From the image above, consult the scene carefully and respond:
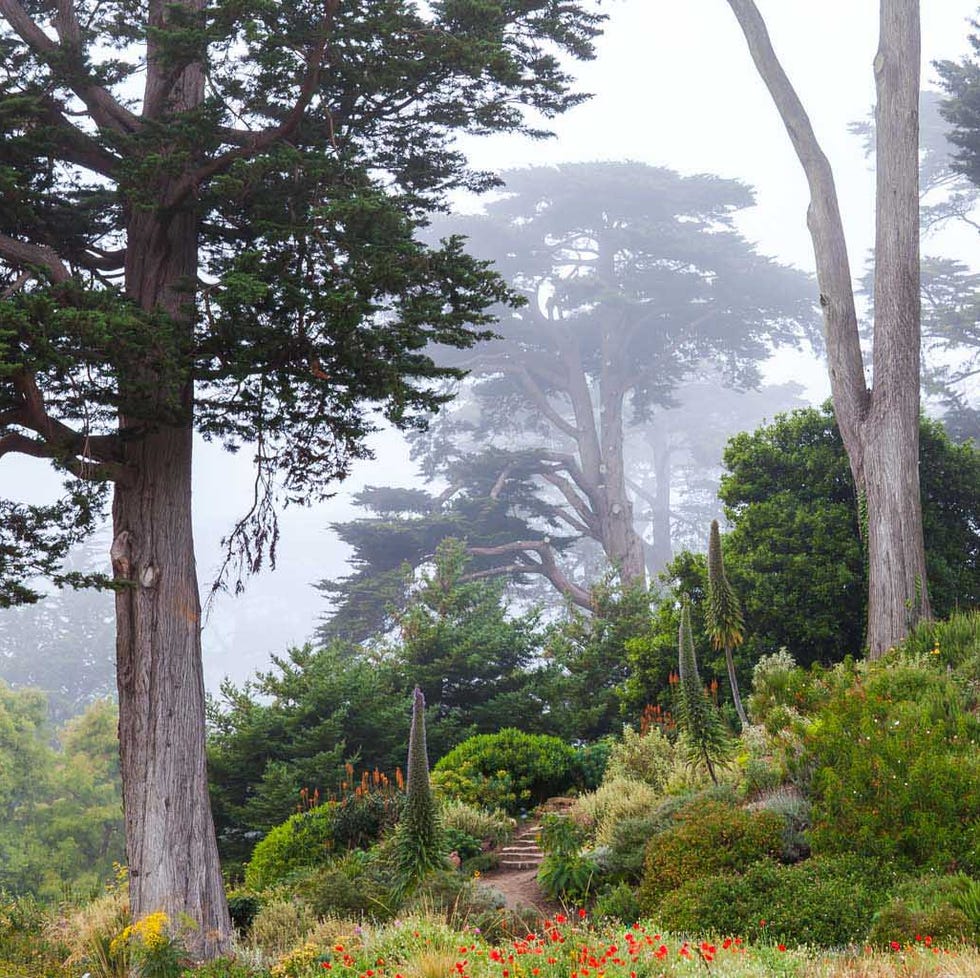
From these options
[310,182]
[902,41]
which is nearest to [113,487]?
[310,182]

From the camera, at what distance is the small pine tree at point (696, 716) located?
8.76 meters

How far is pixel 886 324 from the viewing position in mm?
13195

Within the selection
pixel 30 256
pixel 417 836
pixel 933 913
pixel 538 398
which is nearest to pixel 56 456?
pixel 30 256

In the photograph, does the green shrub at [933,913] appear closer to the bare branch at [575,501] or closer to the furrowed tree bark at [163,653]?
the furrowed tree bark at [163,653]

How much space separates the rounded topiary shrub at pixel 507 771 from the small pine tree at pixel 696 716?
3.15 meters

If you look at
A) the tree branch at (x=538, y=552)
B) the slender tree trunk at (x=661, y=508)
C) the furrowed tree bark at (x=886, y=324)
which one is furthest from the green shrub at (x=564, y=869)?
the slender tree trunk at (x=661, y=508)

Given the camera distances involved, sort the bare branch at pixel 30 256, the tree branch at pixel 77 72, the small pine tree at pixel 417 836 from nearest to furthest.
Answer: the small pine tree at pixel 417 836
the bare branch at pixel 30 256
the tree branch at pixel 77 72

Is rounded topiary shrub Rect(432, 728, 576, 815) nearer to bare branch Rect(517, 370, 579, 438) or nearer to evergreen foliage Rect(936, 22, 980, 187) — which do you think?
evergreen foliage Rect(936, 22, 980, 187)

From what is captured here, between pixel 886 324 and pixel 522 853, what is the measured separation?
26.9 feet

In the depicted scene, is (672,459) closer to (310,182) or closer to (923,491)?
(923,491)

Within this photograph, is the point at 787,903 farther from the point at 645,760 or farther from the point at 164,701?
the point at 164,701

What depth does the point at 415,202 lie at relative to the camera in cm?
1023

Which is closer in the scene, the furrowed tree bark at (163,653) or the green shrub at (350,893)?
the furrowed tree bark at (163,653)

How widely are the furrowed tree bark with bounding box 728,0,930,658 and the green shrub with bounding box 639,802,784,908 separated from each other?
5120 mm
